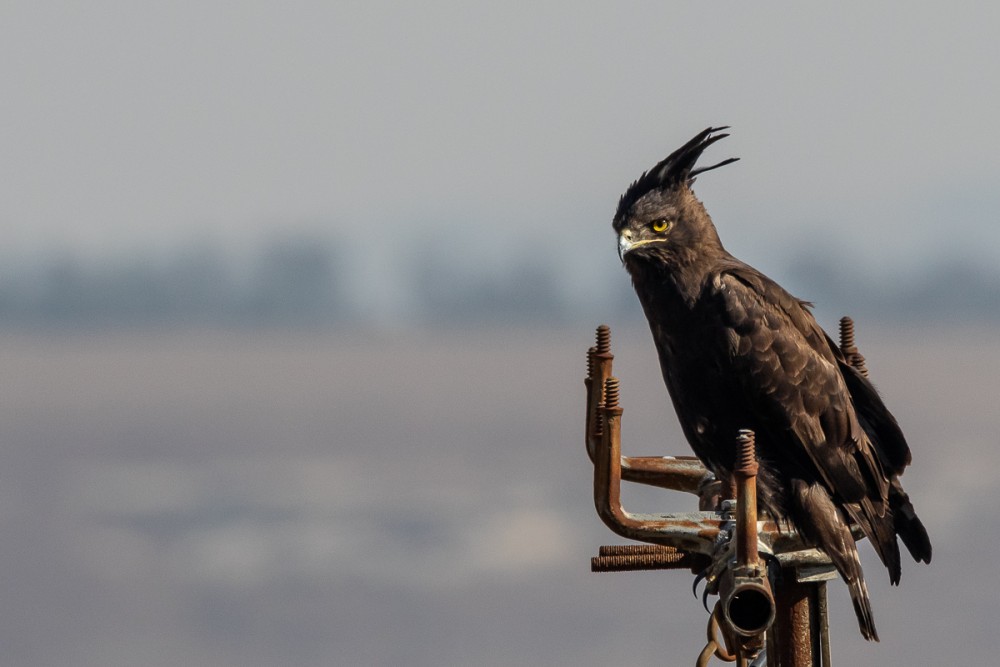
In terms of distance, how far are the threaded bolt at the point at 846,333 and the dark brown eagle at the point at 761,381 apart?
10.3 inches

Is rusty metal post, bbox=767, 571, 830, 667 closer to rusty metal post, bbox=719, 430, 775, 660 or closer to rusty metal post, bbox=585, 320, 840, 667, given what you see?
rusty metal post, bbox=585, 320, 840, 667

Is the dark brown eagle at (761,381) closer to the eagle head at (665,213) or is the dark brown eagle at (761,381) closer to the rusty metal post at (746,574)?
the eagle head at (665,213)

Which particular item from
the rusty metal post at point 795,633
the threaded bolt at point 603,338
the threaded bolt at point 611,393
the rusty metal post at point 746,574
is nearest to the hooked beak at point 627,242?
the threaded bolt at point 603,338

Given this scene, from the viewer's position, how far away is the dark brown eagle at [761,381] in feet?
25.9

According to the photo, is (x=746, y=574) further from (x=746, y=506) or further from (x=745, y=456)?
(x=745, y=456)

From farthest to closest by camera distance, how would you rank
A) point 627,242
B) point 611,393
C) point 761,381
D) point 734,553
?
point 627,242 < point 761,381 < point 611,393 < point 734,553

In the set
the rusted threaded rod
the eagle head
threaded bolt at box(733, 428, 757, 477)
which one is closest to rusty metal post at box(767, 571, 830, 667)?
the rusted threaded rod

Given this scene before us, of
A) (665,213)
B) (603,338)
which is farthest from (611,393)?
(665,213)

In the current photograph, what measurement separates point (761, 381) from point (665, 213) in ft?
4.10

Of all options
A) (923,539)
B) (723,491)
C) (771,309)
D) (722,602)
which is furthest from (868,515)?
(722,602)

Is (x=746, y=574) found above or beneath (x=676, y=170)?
beneath

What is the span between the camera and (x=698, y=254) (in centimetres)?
816

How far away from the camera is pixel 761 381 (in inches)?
312

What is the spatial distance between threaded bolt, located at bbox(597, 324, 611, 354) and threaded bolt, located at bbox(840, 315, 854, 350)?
214cm
